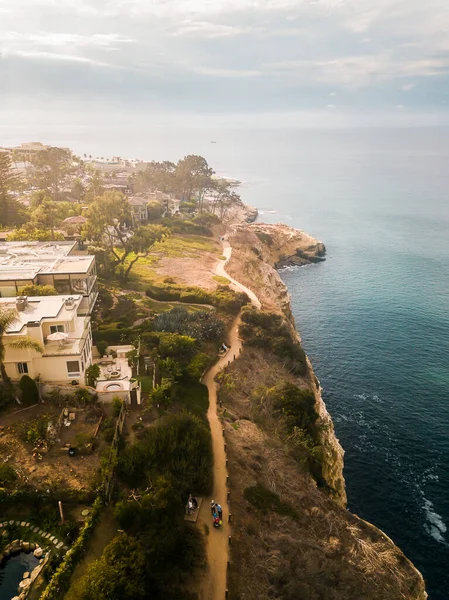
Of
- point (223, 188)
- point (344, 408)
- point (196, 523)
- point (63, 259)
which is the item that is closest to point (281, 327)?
point (344, 408)

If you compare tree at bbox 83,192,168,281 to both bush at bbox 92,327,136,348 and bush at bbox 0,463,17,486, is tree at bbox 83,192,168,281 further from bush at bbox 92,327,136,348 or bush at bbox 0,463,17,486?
bush at bbox 0,463,17,486

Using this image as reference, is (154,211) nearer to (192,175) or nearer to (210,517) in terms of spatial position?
(192,175)

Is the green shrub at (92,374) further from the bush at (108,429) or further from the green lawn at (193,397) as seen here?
the green lawn at (193,397)

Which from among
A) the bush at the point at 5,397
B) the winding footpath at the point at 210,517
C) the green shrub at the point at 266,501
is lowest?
the green shrub at the point at 266,501

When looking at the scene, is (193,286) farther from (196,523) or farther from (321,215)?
(321,215)

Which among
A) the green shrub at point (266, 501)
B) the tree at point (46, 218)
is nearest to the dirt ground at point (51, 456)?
the green shrub at point (266, 501)
